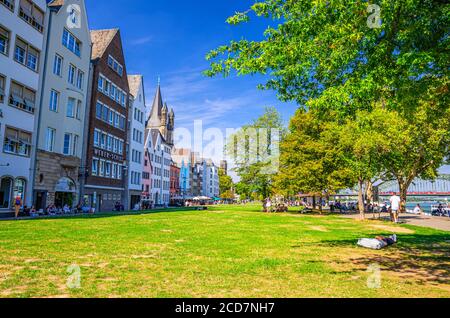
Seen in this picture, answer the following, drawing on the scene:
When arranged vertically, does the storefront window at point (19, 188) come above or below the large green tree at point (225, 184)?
below

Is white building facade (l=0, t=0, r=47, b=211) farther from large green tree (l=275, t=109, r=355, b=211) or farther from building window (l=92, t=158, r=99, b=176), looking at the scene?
large green tree (l=275, t=109, r=355, b=211)

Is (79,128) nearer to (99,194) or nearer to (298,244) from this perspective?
(99,194)

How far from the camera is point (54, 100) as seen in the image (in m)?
36.6

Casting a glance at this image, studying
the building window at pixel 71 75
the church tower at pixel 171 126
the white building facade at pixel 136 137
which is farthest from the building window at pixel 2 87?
the church tower at pixel 171 126

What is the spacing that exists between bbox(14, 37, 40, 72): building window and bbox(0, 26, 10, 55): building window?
1.01 m

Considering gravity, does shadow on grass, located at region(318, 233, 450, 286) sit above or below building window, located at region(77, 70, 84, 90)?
below

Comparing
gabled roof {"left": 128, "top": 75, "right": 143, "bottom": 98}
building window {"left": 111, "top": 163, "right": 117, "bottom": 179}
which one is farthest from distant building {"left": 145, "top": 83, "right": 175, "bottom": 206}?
building window {"left": 111, "top": 163, "right": 117, "bottom": 179}

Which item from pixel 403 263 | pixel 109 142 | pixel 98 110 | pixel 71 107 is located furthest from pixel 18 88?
pixel 403 263

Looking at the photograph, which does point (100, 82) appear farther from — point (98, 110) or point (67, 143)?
point (67, 143)

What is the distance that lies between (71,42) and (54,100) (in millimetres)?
7287

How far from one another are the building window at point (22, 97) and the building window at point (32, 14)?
5.86 metres

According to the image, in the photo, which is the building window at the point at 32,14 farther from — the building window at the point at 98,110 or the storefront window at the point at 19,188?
the storefront window at the point at 19,188

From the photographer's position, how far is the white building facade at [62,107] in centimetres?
3453

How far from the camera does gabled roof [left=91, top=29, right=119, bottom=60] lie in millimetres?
47047
